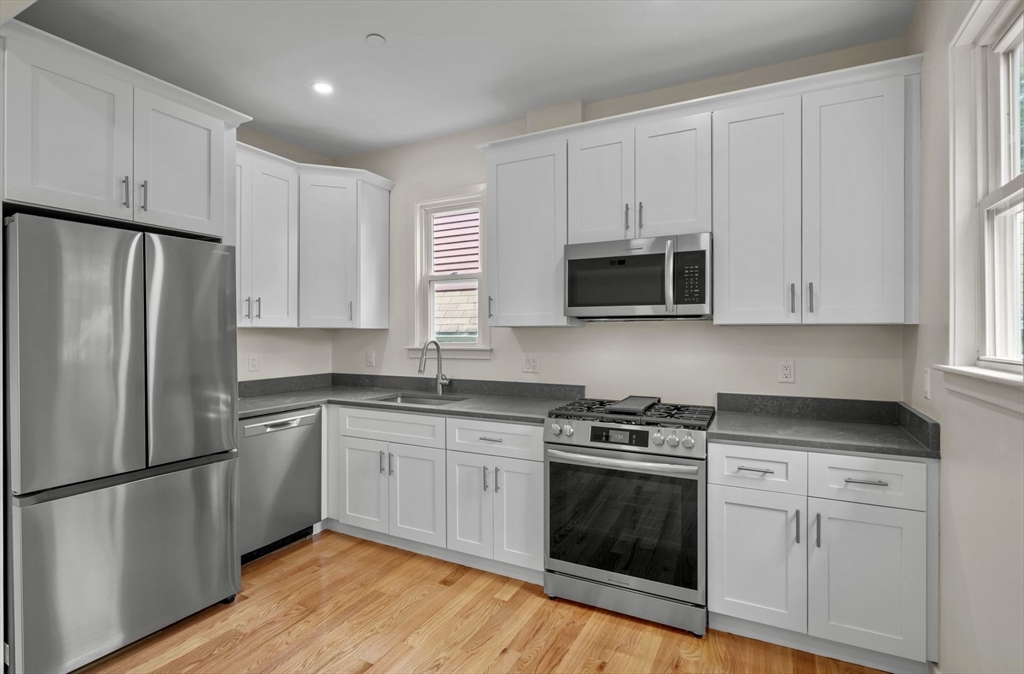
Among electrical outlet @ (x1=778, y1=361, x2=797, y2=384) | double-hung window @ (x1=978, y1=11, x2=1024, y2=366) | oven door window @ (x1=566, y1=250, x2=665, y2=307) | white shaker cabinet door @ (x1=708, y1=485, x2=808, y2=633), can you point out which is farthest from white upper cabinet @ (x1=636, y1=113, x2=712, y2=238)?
white shaker cabinet door @ (x1=708, y1=485, x2=808, y2=633)

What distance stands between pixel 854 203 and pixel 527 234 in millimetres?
1594

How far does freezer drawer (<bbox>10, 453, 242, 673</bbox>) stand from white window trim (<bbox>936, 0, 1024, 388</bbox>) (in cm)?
301

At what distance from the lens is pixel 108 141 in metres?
2.13

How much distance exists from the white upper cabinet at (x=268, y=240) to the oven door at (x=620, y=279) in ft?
6.19

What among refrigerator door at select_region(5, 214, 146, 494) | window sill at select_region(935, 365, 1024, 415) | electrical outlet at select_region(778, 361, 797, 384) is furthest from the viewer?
electrical outlet at select_region(778, 361, 797, 384)

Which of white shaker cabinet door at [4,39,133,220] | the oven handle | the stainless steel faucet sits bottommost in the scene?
the oven handle

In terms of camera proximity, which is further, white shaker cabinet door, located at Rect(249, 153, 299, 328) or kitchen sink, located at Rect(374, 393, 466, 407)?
kitchen sink, located at Rect(374, 393, 466, 407)

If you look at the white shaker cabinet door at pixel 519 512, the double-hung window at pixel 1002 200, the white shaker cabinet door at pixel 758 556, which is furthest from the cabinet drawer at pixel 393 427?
the double-hung window at pixel 1002 200

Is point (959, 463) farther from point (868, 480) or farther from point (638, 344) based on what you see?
point (638, 344)

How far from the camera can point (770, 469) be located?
7.18 feet

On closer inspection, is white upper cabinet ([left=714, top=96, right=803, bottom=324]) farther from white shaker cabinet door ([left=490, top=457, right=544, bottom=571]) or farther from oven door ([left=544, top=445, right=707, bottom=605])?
white shaker cabinet door ([left=490, top=457, right=544, bottom=571])

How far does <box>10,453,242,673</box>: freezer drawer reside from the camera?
1.89 meters

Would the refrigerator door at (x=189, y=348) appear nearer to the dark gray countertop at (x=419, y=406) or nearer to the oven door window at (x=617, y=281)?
the dark gray countertop at (x=419, y=406)

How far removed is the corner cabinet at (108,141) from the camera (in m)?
1.89
